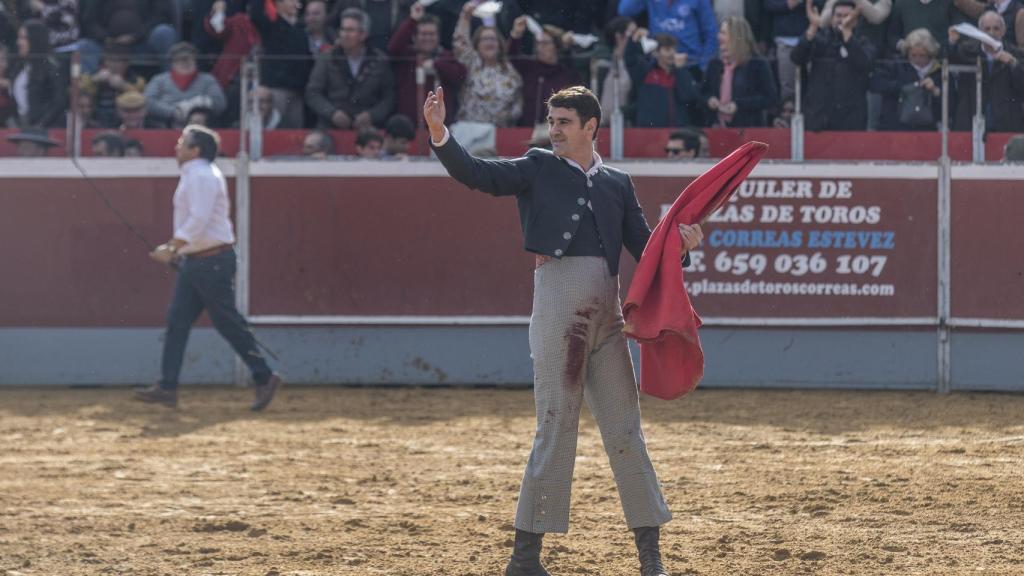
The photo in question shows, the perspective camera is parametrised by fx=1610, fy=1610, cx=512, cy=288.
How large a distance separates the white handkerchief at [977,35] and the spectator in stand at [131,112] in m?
6.24

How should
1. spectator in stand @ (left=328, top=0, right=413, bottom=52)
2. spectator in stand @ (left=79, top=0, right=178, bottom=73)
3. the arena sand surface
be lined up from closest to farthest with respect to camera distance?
the arena sand surface → spectator in stand @ (left=328, top=0, right=413, bottom=52) → spectator in stand @ (left=79, top=0, right=178, bottom=73)

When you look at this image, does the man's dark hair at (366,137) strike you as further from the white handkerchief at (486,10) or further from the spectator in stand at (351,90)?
the white handkerchief at (486,10)

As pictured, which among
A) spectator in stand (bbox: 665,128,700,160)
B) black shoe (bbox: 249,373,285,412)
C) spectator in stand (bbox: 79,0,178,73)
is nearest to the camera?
black shoe (bbox: 249,373,285,412)

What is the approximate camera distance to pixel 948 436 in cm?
988

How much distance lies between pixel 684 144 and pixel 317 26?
3.40m

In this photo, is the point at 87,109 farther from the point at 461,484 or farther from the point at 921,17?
the point at 921,17

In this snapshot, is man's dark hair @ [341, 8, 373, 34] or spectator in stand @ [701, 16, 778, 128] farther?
man's dark hair @ [341, 8, 373, 34]

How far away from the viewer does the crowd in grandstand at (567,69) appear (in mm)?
11969

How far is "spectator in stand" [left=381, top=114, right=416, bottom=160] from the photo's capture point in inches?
486

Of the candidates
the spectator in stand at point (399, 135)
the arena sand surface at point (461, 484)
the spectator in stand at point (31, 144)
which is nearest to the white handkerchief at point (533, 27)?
the spectator in stand at point (399, 135)

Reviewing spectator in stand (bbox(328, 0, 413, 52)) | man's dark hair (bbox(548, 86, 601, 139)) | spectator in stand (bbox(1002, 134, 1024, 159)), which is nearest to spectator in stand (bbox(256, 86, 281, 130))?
spectator in stand (bbox(328, 0, 413, 52))

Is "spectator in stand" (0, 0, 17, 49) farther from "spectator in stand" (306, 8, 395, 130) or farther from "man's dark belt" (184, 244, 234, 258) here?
"man's dark belt" (184, 244, 234, 258)

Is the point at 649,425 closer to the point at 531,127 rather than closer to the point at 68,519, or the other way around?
the point at 531,127

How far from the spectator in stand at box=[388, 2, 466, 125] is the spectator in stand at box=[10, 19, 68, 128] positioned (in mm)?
2567
